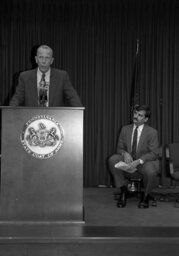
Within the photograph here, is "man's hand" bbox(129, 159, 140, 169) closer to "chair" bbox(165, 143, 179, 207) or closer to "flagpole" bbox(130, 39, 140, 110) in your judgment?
"chair" bbox(165, 143, 179, 207)

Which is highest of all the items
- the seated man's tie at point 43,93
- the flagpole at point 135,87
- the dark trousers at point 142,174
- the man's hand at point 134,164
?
the flagpole at point 135,87

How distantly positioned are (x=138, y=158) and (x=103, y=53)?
224 cm

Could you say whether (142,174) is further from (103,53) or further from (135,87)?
(103,53)

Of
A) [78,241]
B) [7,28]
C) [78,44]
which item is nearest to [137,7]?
[78,44]

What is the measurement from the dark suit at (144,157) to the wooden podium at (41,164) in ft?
4.65

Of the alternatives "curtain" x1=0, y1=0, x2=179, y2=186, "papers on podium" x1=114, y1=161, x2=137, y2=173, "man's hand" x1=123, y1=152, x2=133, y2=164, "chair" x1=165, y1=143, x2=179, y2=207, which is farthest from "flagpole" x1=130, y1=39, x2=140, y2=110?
"papers on podium" x1=114, y1=161, x2=137, y2=173

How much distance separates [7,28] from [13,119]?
350 cm

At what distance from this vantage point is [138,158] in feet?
16.3

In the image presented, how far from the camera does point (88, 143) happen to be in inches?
263

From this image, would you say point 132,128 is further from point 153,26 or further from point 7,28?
point 7,28

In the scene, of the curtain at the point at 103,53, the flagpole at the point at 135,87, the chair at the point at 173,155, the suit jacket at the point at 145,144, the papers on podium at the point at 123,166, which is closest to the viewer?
the papers on podium at the point at 123,166

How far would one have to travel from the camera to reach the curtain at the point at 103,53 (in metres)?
6.54

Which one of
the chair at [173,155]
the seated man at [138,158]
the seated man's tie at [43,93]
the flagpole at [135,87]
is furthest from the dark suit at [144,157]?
the seated man's tie at [43,93]

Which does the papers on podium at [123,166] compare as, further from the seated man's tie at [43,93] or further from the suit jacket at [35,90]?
the seated man's tie at [43,93]
